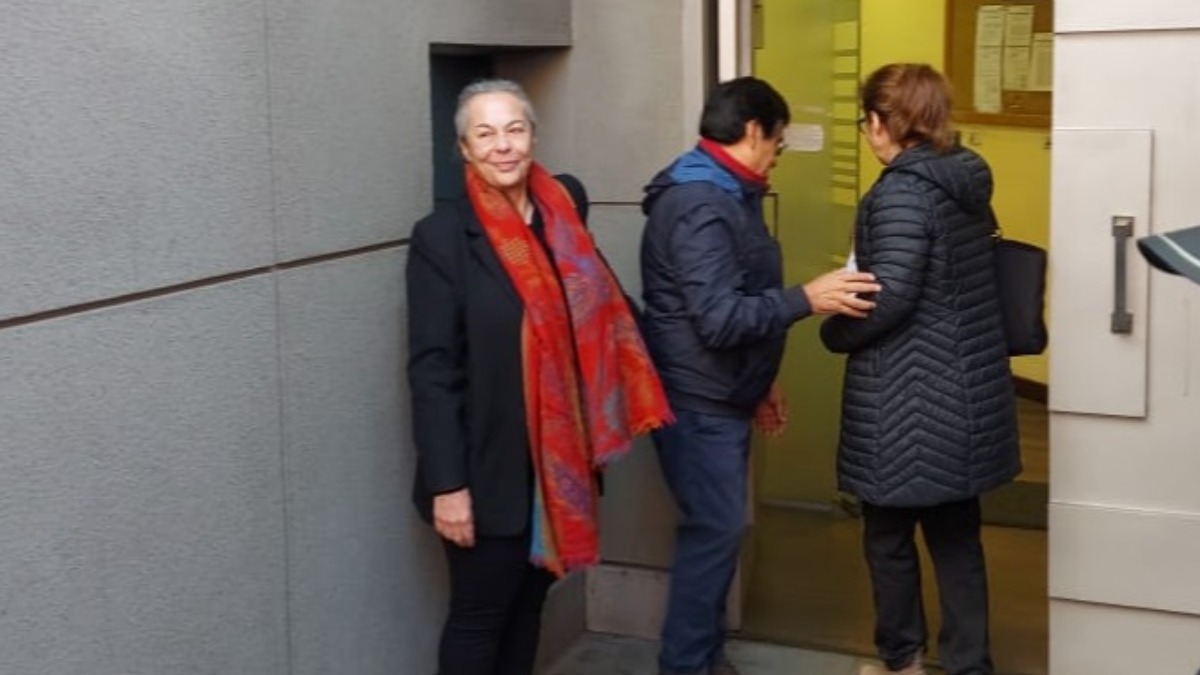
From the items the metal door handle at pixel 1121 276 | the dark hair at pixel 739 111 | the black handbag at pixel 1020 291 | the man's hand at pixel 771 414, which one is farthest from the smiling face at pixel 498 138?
the metal door handle at pixel 1121 276

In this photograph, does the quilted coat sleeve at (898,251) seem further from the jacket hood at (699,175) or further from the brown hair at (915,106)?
the jacket hood at (699,175)

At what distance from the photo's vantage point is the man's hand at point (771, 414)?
4.57 m

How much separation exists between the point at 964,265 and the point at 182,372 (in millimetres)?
2077

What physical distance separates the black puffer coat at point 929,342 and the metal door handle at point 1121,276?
1.20 feet

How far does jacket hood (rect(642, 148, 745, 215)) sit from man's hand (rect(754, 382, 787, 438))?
622mm

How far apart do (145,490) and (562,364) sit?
42.3 inches

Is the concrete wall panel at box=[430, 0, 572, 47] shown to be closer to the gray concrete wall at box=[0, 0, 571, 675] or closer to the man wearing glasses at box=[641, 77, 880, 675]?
the gray concrete wall at box=[0, 0, 571, 675]

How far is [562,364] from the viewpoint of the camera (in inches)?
149

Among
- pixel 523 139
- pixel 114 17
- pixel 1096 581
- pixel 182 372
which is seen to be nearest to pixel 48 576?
pixel 182 372

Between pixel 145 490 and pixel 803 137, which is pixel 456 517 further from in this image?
pixel 803 137

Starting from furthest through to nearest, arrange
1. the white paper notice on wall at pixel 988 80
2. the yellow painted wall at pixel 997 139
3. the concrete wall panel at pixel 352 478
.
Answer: the yellow painted wall at pixel 997 139, the white paper notice on wall at pixel 988 80, the concrete wall panel at pixel 352 478

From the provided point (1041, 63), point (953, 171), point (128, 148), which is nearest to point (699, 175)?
point (953, 171)

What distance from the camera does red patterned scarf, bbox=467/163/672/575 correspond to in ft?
12.3

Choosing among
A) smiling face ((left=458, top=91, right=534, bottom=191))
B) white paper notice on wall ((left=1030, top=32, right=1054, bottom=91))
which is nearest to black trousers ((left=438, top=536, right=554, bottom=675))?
smiling face ((left=458, top=91, right=534, bottom=191))
